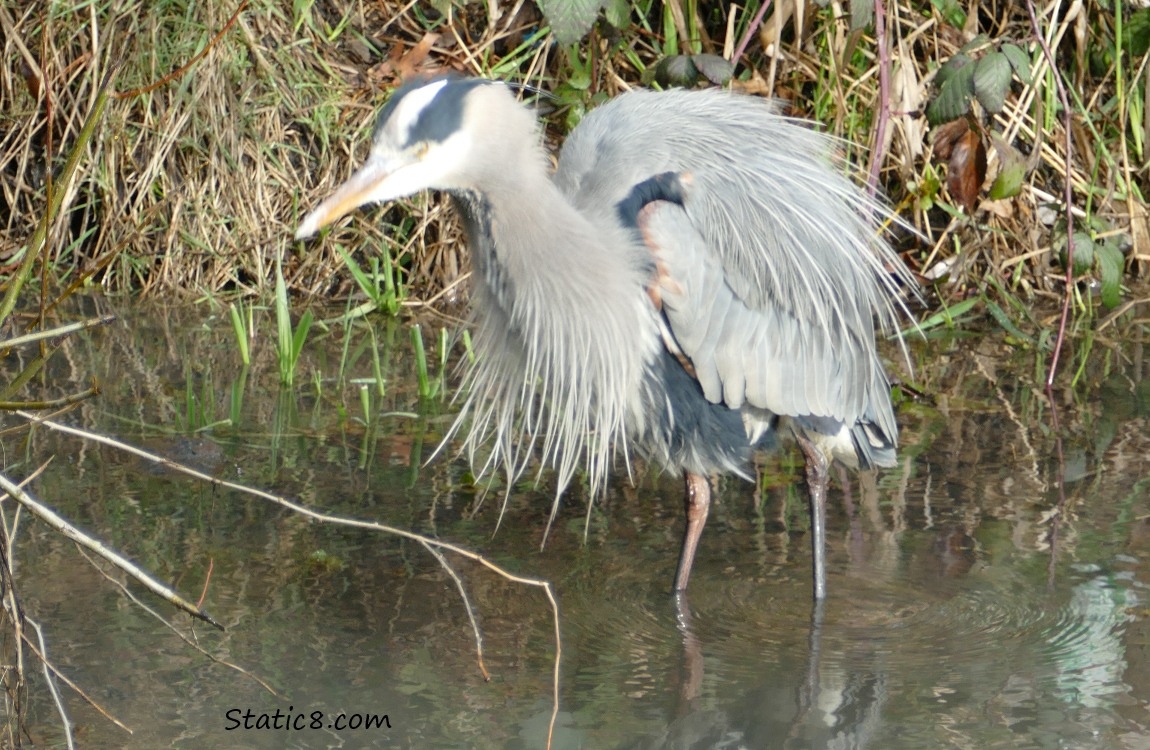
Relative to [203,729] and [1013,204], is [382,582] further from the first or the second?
[1013,204]

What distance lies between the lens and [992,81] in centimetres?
389

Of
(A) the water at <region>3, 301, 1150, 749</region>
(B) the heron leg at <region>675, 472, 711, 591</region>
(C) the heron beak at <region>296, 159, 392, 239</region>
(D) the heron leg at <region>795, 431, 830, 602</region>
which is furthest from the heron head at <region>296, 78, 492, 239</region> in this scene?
(D) the heron leg at <region>795, 431, 830, 602</region>

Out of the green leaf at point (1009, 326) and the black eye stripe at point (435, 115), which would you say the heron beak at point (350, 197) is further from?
the green leaf at point (1009, 326)

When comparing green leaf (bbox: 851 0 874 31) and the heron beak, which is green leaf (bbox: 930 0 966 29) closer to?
green leaf (bbox: 851 0 874 31)

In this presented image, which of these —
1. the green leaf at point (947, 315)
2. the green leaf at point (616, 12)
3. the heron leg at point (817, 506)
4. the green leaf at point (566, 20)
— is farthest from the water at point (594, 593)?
the green leaf at point (616, 12)

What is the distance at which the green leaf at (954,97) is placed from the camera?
396 centimetres

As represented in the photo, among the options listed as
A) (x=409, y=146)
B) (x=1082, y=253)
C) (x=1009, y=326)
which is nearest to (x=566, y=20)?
(x=409, y=146)

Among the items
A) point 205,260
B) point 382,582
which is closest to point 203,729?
point 382,582

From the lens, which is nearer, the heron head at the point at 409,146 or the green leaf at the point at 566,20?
the heron head at the point at 409,146

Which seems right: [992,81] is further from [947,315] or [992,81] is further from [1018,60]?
[947,315]

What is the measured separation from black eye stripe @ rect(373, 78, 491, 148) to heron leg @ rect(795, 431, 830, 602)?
1.20m

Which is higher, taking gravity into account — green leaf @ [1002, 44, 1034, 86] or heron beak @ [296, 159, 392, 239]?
green leaf @ [1002, 44, 1034, 86]

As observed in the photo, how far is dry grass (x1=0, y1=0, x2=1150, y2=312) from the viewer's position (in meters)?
5.57

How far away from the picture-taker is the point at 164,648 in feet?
9.25
